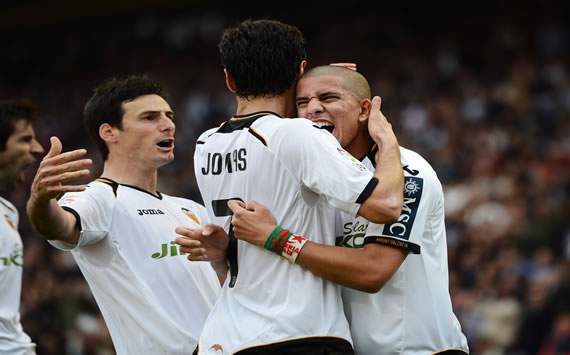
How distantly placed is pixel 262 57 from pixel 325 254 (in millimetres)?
958

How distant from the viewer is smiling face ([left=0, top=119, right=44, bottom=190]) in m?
6.77

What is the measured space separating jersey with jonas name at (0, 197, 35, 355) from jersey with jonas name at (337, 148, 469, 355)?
2750 millimetres

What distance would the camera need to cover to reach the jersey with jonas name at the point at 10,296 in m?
6.30

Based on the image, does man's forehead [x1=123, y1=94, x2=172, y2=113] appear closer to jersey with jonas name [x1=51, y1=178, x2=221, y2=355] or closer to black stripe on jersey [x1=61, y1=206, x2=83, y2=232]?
jersey with jonas name [x1=51, y1=178, x2=221, y2=355]

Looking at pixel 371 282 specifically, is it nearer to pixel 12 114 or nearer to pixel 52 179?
pixel 52 179

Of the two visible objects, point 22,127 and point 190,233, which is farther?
point 22,127

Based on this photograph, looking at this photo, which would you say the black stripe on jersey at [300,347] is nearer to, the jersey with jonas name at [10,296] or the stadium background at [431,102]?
the jersey with jonas name at [10,296]

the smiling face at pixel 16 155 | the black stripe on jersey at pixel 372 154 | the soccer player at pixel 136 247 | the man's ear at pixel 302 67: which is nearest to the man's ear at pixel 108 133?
the soccer player at pixel 136 247

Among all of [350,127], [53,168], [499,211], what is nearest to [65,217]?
[53,168]

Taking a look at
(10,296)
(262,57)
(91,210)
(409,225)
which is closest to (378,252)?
(409,225)

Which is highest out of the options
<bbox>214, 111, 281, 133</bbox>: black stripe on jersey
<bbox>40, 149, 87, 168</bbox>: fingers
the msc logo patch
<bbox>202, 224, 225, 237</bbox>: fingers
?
<bbox>214, 111, 281, 133</bbox>: black stripe on jersey

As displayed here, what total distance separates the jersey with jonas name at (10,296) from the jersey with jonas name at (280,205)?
2.35m

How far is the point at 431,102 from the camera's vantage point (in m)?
17.2

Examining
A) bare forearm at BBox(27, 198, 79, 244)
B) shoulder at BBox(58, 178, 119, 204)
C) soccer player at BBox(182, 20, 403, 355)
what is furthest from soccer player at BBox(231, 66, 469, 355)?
shoulder at BBox(58, 178, 119, 204)
